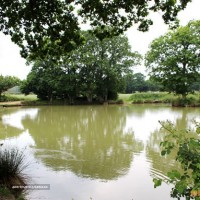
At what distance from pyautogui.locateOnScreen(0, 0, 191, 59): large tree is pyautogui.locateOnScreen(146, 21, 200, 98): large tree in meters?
28.3

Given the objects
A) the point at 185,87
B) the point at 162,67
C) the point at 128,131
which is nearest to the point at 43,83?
the point at 162,67

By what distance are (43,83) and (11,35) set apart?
30.4 meters

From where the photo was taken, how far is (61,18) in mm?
9156

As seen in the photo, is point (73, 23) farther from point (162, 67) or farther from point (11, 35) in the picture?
point (162, 67)

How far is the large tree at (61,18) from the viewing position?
27.6ft

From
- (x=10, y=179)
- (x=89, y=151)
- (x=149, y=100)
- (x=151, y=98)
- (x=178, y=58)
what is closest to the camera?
(x=10, y=179)

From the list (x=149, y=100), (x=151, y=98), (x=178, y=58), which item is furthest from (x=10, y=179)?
(x=151, y=98)

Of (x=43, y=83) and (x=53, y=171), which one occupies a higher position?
(x=43, y=83)

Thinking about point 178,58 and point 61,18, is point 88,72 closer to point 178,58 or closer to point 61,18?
point 178,58

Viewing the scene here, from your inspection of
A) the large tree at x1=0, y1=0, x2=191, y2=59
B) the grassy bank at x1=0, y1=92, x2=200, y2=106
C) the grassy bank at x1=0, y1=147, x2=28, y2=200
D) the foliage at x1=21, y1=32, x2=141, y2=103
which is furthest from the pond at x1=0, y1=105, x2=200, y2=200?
the foliage at x1=21, y1=32, x2=141, y2=103

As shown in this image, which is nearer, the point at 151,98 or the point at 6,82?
the point at 6,82

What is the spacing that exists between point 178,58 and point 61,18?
30.0 m

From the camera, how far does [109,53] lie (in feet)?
136

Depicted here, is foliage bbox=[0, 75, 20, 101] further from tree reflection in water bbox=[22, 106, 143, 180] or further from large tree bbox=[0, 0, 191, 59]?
large tree bbox=[0, 0, 191, 59]
